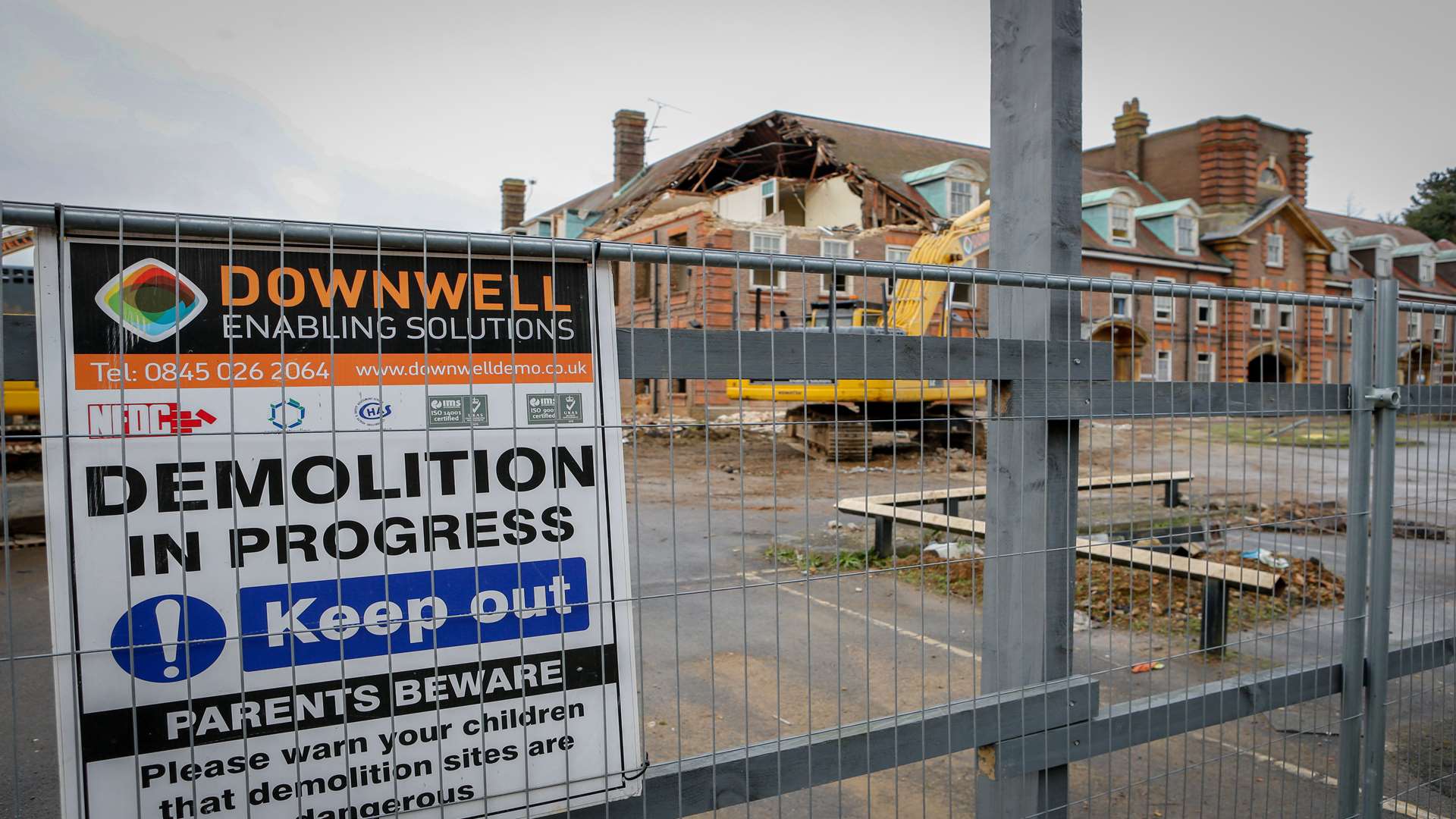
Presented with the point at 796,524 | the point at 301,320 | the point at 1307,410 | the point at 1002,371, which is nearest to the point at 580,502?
the point at 301,320

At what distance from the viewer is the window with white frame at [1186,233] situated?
3297cm

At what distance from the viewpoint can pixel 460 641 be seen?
182 cm

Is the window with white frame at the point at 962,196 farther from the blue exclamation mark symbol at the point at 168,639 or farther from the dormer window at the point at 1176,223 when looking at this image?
the blue exclamation mark symbol at the point at 168,639

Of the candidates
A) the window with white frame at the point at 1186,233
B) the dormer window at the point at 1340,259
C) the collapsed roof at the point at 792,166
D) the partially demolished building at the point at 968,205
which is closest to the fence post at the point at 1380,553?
the partially demolished building at the point at 968,205

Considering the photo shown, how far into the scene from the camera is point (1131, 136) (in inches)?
1575

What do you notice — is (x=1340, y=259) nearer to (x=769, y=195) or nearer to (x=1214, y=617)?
(x=769, y=195)

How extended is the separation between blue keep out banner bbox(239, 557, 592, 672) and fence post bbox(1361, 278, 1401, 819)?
2.86 m

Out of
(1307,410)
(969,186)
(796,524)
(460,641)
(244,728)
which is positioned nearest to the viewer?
(244,728)

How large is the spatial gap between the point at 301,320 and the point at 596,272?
0.58 meters

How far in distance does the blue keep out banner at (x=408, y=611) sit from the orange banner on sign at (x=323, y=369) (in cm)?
38

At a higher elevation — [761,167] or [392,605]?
[761,167]

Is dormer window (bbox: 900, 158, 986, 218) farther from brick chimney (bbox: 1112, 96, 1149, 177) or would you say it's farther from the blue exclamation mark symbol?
the blue exclamation mark symbol

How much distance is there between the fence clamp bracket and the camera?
125 inches

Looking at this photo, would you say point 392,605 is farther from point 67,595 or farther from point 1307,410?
point 1307,410
